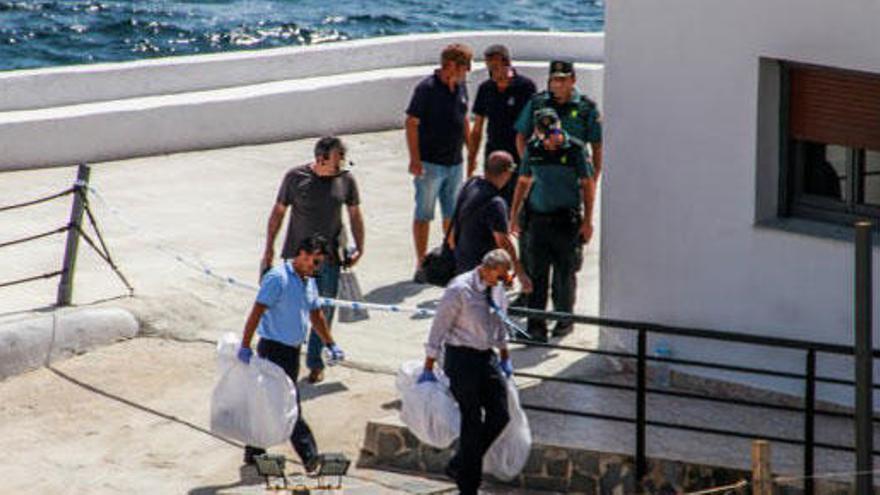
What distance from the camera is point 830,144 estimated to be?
1462 centimetres

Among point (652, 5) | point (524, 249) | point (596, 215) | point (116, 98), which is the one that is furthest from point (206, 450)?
point (116, 98)

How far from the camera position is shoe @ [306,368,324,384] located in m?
15.6

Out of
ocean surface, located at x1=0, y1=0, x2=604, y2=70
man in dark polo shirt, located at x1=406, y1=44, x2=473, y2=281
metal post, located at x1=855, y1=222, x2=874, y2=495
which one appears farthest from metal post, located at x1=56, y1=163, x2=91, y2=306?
ocean surface, located at x1=0, y1=0, x2=604, y2=70

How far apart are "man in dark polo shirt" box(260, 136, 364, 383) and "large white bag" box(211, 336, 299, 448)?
1403 mm

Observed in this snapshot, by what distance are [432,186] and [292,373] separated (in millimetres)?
3676

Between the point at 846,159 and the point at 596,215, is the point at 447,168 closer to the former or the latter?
the point at 596,215

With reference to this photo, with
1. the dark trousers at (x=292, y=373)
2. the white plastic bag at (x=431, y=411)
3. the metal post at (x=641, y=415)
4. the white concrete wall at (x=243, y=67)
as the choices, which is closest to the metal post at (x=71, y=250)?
the dark trousers at (x=292, y=373)

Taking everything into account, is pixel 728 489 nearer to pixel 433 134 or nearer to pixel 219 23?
pixel 433 134

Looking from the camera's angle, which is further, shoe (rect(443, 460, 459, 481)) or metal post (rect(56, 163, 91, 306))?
metal post (rect(56, 163, 91, 306))

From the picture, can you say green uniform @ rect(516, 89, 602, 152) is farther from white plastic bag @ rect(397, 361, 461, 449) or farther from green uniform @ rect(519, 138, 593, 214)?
white plastic bag @ rect(397, 361, 461, 449)

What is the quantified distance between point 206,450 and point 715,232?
→ 128 inches

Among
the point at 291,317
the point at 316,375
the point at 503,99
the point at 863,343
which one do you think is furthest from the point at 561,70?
the point at 863,343

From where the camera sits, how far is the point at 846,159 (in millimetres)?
14656

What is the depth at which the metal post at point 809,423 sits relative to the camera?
44.0ft
